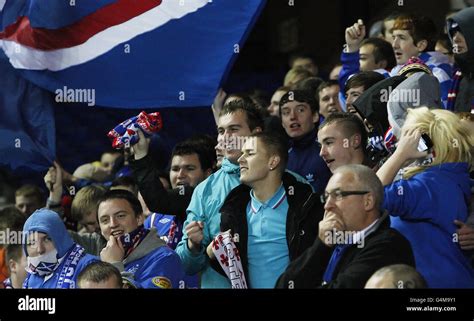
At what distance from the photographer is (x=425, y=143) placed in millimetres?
6711

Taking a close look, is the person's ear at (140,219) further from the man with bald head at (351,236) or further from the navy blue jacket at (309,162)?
the man with bald head at (351,236)

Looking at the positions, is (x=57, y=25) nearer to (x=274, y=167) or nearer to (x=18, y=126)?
(x=18, y=126)

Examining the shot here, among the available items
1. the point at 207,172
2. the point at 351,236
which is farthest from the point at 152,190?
the point at 351,236

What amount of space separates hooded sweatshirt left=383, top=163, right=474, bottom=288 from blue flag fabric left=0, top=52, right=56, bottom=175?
3003 millimetres

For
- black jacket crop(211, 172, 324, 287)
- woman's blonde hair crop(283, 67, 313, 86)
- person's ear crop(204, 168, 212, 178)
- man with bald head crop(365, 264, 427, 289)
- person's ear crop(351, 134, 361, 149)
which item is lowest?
Result: man with bald head crop(365, 264, 427, 289)

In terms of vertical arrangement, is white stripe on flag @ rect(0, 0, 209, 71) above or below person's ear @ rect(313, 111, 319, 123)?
above

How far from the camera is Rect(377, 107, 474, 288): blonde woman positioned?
6605mm

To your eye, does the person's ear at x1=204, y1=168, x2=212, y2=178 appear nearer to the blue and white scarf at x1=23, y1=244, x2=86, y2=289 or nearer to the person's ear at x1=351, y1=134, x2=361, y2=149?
the blue and white scarf at x1=23, y1=244, x2=86, y2=289

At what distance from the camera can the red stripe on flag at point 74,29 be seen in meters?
8.72

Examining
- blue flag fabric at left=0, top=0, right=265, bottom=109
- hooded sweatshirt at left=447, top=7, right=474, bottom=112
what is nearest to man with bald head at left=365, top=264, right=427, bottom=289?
hooded sweatshirt at left=447, top=7, right=474, bottom=112

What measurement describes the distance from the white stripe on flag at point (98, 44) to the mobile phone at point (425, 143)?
2330 millimetres

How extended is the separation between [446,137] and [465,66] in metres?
1.19

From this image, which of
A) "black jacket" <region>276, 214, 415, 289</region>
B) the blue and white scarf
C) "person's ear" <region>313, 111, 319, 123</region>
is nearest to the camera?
"black jacket" <region>276, 214, 415, 289</region>
